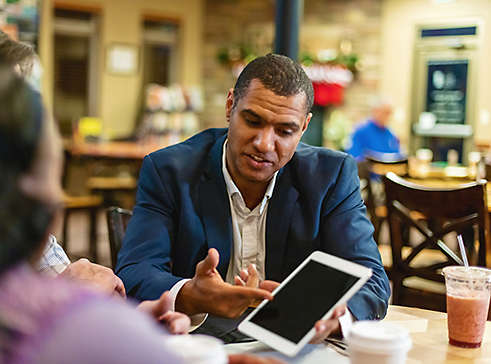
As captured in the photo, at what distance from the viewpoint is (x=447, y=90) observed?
28.3 ft

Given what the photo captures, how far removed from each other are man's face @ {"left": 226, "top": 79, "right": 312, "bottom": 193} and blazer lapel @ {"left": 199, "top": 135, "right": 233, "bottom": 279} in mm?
79

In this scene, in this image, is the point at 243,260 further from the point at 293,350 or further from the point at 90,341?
the point at 90,341

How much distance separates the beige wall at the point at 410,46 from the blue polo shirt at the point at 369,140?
5.67 feet

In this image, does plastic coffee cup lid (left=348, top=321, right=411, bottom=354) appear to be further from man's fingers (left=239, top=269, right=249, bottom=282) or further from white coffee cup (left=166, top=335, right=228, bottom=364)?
man's fingers (left=239, top=269, right=249, bottom=282)

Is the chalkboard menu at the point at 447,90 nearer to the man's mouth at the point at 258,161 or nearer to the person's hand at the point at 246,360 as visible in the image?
the man's mouth at the point at 258,161

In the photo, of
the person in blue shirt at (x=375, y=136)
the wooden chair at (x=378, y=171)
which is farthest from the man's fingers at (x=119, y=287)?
the person in blue shirt at (x=375, y=136)

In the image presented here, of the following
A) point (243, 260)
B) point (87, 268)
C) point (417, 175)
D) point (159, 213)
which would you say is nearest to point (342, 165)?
point (243, 260)

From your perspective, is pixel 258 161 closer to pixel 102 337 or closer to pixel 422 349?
pixel 422 349

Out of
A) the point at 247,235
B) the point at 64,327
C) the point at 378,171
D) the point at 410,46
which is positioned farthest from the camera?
the point at 410,46

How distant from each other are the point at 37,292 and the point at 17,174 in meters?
0.11

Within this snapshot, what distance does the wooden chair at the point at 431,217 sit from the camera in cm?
252

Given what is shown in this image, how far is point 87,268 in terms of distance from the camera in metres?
1.35

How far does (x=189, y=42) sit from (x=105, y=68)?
4.99ft

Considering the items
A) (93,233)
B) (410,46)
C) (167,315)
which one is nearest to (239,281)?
(167,315)
